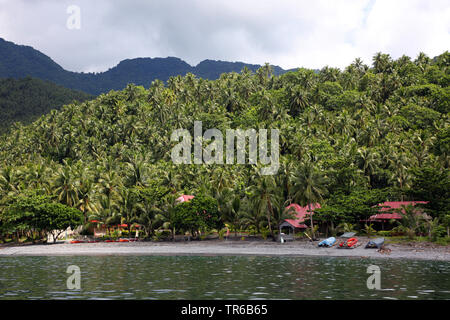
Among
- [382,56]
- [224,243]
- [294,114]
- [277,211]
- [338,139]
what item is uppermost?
[382,56]

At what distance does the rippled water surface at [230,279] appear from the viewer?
25453mm

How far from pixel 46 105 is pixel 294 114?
425 feet

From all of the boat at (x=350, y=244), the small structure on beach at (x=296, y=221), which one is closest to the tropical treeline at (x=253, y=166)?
the small structure on beach at (x=296, y=221)

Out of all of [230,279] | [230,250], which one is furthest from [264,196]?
[230,279]

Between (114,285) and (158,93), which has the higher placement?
(158,93)

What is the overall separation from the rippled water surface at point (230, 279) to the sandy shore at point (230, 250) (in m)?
4.67

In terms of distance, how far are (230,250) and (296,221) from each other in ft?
52.2

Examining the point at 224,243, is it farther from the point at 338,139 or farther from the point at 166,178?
the point at 338,139

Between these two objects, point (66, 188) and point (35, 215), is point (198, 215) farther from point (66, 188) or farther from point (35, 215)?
point (35, 215)

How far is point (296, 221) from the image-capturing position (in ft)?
218

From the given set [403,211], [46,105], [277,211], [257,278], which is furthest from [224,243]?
[46,105]

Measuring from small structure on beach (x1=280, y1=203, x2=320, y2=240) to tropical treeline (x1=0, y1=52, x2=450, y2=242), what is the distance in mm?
1200

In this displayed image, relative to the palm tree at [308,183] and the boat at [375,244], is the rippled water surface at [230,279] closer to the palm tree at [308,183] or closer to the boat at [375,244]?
the boat at [375,244]

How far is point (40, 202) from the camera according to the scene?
217ft
